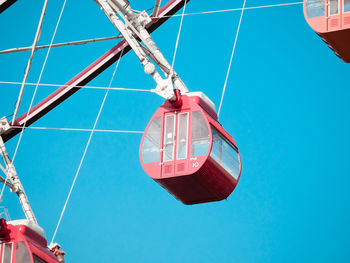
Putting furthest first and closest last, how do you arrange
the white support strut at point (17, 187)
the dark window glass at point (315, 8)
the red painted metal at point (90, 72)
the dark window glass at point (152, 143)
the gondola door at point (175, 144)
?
the white support strut at point (17, 187), the red painted metal at point (90, 72), the dark window glass at point (152, 143), the gondola door at point (175, 144), the dark window glass at point (315, 8)

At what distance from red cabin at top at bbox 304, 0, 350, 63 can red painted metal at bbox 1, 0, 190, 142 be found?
684 cm

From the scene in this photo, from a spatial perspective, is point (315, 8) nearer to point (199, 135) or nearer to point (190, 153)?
point (199, 135)

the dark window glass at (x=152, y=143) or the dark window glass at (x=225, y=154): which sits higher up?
the dark window glass at (x=152, y=143)

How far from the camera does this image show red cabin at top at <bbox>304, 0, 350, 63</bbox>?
2745cm

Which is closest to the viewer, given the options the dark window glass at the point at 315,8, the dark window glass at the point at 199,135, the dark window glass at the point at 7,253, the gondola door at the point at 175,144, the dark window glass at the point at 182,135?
the dark window glass at the point at 315,8

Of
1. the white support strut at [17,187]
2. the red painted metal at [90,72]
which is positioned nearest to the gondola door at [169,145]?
the red painted metal at [90,72]

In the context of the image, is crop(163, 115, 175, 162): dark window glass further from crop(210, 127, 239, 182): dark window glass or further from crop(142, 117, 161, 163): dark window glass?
crop(210, 127, 239, 182): dark window glass

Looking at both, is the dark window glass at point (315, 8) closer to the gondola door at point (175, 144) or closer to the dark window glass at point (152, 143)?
the gondola door at point (175, 144)

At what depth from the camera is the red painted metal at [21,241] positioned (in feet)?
95.8

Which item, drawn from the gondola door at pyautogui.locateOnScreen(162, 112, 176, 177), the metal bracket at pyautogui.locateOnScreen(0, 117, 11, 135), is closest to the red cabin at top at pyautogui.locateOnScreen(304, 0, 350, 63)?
the gondola door at pyautogui.locateOnScreen(162, 112, 176, 177)

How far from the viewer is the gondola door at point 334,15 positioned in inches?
1083

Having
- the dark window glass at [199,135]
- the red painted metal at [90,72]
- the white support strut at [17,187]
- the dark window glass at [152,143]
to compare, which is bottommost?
the dark window glass at [199,135]

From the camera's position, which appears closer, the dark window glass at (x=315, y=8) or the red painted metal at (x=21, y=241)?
the dark window glass at (x=315, y=8)

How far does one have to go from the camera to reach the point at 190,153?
2805 centimetres
